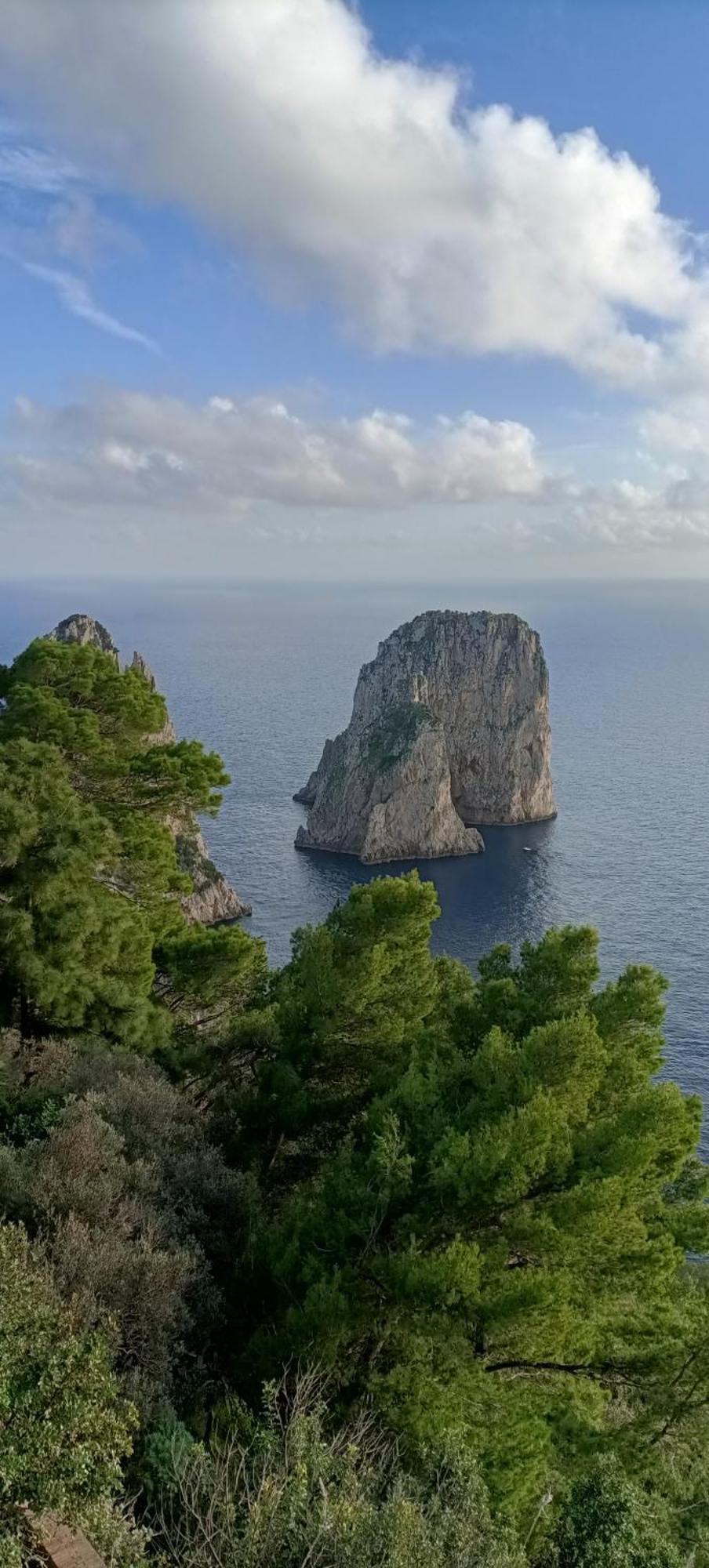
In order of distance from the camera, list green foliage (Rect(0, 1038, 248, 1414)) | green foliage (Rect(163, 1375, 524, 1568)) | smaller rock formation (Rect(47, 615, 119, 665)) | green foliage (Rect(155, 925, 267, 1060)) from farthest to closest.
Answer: smaller rock formation (Rect(47, 615, 119, 665)), green foliage (Rect(155, 925, 267, 1060)), green foliage (Rect(0, 1038, 248, 1414)), green foliage (Rect(163, 1375, 524, 1568))

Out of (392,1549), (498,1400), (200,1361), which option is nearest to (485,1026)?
(498,1400)

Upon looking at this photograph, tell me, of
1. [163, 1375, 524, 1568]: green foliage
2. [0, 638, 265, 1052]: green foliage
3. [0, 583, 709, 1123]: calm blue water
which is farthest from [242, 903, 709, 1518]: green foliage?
[0, 583, 709, 1123]: calm blue water

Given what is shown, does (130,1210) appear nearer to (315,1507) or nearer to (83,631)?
(315,1507)

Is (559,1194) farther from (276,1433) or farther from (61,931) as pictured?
(61,931)

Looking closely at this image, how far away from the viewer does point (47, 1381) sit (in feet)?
26.8

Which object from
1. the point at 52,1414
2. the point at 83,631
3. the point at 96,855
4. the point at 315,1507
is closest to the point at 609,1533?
the point at 315,1507

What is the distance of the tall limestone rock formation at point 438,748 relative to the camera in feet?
321

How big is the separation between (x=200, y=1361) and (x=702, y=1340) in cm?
716

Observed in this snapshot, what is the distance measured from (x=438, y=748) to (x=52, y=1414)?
96330 millimetres

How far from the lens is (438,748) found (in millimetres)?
103125

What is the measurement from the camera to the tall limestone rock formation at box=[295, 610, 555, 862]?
97.8 meters

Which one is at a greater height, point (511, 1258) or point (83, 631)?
point (83, 631)

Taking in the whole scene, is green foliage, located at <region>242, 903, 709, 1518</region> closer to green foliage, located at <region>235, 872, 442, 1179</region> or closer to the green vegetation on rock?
the green vegetation on rock

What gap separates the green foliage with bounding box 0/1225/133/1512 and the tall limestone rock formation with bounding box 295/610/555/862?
85.7 meters
